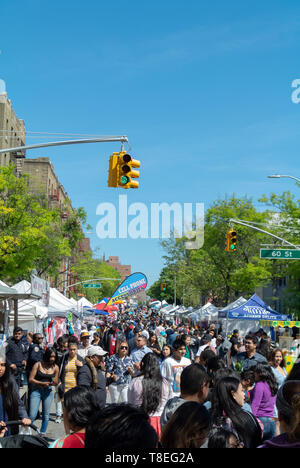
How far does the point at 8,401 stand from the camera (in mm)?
5965

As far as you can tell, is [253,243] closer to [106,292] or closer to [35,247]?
[35,247]

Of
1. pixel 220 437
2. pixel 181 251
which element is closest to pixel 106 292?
pixel 181 251

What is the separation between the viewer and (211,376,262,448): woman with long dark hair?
468 centimetres

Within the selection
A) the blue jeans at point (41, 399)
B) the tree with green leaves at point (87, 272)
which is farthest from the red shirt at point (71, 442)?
the tree with green leaves at point (87, 272)

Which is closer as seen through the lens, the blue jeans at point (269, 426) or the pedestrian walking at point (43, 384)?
the blue jeans at point (269, 426)

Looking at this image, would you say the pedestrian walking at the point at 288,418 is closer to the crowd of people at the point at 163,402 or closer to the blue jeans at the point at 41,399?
the crowd of people at the point at 163,402

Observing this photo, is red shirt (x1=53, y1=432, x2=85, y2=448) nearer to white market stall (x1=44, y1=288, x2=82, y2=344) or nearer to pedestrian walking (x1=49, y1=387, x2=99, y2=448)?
pedestrian walking (x1=49, y1=387, x2=99, y2=448)

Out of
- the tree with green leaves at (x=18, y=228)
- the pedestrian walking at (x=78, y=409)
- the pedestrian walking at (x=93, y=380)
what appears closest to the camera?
the pedestrian walking at (x=78, y=409)

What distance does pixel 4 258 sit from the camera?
1211 inches

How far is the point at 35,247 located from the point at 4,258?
88.6 inches

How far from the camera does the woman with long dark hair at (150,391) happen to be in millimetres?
6953

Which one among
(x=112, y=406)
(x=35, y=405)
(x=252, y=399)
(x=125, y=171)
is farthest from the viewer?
(x=125, y=171)

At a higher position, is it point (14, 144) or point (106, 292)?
point (14, 144)

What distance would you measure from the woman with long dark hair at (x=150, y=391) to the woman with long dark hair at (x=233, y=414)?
1.97m
